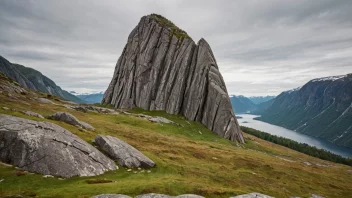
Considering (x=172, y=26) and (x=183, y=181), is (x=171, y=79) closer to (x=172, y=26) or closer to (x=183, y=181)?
(x=172, y=26)

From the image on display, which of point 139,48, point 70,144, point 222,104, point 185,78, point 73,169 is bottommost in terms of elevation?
point 73,169

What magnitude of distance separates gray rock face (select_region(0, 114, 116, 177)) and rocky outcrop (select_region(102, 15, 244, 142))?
80217 mm

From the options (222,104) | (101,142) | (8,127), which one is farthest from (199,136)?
(8,127)

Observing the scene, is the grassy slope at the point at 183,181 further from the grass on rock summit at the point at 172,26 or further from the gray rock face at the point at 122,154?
the grass on rock summit at the point at 172,26

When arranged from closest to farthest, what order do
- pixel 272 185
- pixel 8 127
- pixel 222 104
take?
pixel 8 127 < pixel 272 185 < pixel 222 104

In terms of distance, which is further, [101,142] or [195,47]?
[195,47]

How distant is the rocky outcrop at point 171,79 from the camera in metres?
115

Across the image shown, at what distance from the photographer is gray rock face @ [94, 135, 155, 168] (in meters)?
38.1

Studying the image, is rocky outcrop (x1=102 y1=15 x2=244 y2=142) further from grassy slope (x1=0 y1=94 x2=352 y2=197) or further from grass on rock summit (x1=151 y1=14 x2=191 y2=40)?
grassy slope (x1=0 y1=94 x2=352 y2=197)

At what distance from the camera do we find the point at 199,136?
9794 centimetres

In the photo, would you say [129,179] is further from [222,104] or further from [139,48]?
[139,48]

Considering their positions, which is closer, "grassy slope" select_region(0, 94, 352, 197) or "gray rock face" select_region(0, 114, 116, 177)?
"grassy slope" select_region(0, 94, 352, 197)

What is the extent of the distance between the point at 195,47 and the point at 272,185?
106m

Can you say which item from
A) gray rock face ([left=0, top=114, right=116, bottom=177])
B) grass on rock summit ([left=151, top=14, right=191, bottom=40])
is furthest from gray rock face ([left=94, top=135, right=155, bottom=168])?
grass on rock summit ([left=151, top=14, right=191, bottom=40])
